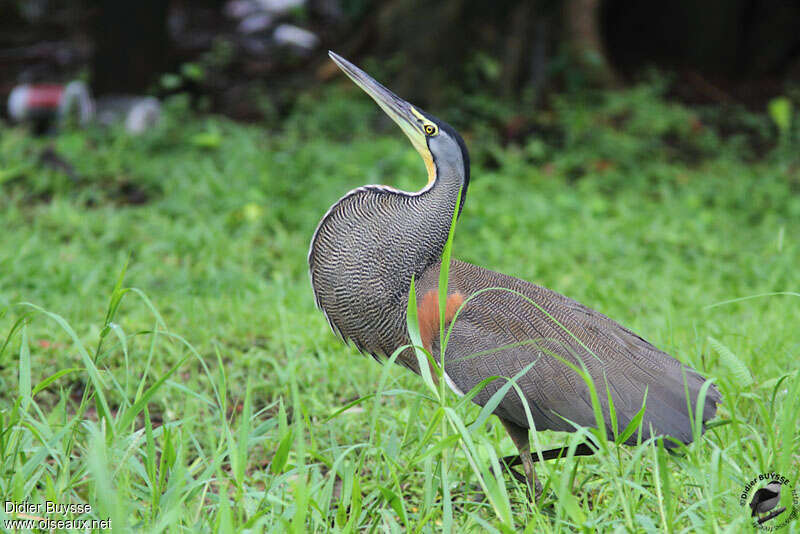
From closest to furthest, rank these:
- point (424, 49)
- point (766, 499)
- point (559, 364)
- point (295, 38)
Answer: point (766, 499) < point (559, 364) < point (424, 49) < point (295, 38)

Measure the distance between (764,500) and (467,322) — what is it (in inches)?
37.4

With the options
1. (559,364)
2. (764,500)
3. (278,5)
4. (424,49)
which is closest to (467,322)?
(559,364)

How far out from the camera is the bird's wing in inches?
97.9

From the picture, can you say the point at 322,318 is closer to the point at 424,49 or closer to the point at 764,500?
the point at 764,500

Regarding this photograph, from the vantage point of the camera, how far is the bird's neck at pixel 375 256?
267 centimetres

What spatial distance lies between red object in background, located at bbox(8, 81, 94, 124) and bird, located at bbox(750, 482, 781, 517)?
5.93 meters

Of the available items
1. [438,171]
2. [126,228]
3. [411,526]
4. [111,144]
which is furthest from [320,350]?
[111,144]

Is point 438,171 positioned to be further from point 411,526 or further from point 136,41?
point 136,41

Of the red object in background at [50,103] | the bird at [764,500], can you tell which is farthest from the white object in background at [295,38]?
the bird at [764,500]

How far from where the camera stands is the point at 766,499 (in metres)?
2.20

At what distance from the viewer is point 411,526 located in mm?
2211

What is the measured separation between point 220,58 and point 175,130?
2198 mm

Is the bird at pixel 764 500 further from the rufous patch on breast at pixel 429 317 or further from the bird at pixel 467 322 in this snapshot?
the rufous patch on breast at pixel 429 317

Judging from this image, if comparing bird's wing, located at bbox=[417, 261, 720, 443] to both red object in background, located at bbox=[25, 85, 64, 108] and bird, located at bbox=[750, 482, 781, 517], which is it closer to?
bird, located at bbox=[750, 482, 781, 517]
